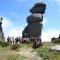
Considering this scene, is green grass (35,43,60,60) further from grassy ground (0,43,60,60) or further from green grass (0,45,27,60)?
green grass (0,45,27,60)

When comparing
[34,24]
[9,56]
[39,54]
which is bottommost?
[9,56]

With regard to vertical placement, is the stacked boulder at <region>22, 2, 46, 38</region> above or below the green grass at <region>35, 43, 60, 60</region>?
above

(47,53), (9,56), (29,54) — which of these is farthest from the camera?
(47,53)

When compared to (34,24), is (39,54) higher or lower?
lower

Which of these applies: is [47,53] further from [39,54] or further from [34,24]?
[34,24]

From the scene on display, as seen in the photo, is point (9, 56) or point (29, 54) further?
point (29, 54)

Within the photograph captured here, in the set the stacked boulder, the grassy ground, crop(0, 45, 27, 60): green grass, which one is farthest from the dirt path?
the stacked boulder

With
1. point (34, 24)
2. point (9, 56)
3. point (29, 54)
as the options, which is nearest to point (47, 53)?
point (29, 54)

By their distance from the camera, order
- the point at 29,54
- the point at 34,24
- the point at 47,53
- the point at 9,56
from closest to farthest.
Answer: the point at 9,56, the point at 29,54, the point at 47,53, the point at 34,24

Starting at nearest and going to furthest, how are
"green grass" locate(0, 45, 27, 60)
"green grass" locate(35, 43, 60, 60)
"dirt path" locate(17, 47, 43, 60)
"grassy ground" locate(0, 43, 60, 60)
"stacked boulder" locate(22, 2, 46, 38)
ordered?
"green grass" locate(0, 45, 27, 60)
"grassy ground" locate(0, 43, 60, 60)
"green grass" locate(35, 43, 60, 60)
"dirt path" locate(17, 47, 43, 60)
"stacked boulder" locate(22, 2, 46, 38)

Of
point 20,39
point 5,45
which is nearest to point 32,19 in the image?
point 20,39

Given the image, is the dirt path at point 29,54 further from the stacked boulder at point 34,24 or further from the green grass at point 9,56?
the stacked boulder at point 34,24

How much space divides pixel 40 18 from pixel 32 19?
1.51m

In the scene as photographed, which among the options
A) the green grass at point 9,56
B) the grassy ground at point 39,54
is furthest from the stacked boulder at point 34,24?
the green grass at point 9,56
